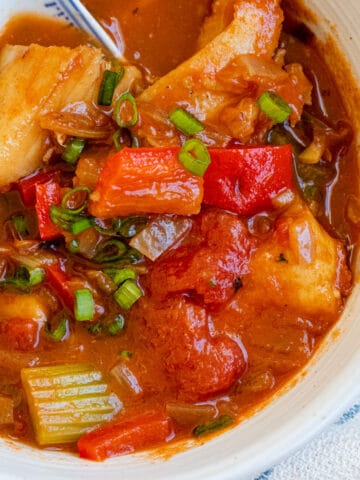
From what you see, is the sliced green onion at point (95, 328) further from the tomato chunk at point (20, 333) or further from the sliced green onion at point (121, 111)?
the sliced green onion at point (121, 111)

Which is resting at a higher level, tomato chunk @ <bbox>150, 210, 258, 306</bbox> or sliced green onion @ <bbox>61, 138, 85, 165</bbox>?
sliced green onion @ <bbox>61, 138, 85, 165</bbox>

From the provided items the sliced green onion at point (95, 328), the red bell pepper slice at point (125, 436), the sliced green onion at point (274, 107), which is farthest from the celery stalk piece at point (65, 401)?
the sliced green onion at point (274, 107)

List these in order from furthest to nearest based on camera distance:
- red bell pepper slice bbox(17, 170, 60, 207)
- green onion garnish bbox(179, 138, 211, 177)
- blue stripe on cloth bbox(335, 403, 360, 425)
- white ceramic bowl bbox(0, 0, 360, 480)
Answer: blue stripe on cloth bbox(335, 403, 360, 425), red bell pepper slice bbox(17, 170, 60, 207), green onion garnish bbox(179, 138, 211, 177), white ceramic bowl bbox(0, 0, 360, 480)

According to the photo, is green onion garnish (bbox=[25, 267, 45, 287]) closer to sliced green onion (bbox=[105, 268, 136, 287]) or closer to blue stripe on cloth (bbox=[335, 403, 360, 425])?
sliced green onion (bbox=[105, 268, 136, 287])

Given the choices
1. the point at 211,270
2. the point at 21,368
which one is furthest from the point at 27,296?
the point at 211,270

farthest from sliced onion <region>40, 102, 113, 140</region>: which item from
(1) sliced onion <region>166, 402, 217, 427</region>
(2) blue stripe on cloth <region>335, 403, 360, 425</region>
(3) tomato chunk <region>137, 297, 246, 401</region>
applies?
(2) blue stripe on cloth <region>335, 403, 360, 425</region>

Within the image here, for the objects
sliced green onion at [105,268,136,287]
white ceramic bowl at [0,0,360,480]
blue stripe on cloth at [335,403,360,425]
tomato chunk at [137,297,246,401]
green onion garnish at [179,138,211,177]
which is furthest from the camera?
blue stripe on cloth at [335,403,360,425]

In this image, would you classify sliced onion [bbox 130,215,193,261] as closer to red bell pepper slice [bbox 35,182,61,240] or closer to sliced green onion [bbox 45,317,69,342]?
red bell pepper slice [bbox 35,182,61,240]

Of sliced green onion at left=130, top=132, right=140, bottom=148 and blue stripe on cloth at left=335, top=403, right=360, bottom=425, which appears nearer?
sliced green onion at left=130, top=132, right=140, bottom=148

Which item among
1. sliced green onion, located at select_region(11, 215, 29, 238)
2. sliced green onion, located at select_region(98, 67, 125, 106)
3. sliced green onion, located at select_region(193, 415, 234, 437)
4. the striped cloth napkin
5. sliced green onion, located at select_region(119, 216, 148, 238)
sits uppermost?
sliced green onion, located at select_region(98, 67, 125, 106)
